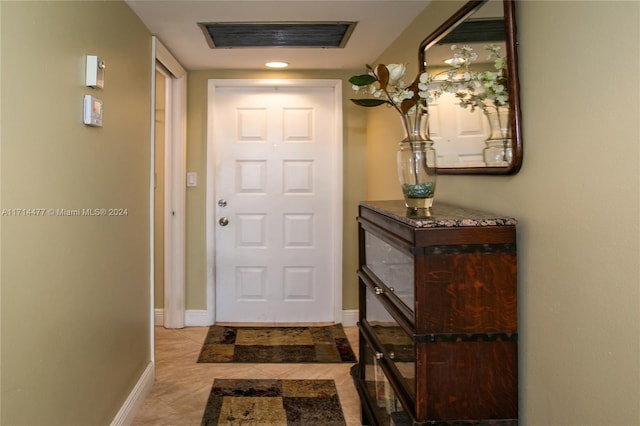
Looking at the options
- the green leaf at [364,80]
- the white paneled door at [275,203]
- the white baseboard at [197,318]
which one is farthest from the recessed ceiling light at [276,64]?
the white baseboard at [197,318]

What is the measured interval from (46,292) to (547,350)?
1.52 m

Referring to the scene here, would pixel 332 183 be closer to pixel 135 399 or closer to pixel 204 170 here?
pixel 204 170

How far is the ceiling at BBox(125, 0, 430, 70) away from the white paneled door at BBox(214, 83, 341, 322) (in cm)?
49

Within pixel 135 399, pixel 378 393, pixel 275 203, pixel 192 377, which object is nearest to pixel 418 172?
pixel 378 393

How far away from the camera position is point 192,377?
2.75m

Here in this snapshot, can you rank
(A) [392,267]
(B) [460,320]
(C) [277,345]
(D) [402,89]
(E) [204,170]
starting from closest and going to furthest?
(B) [460,320], (A) [392,267], (D) [402,89], (C) [277,345], (E) [204,170]

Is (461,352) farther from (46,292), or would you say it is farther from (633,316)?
(46,292)

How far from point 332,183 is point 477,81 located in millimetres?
2112

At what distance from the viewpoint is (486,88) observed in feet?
5.31

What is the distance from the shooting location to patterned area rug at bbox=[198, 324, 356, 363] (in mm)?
3049

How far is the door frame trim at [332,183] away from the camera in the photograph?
11.9 ft

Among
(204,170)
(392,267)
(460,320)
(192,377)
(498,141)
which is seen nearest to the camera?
(460,320)

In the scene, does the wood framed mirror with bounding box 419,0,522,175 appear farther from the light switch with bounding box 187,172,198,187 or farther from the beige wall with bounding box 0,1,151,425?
the light switch with bounding box 187,172,198,187

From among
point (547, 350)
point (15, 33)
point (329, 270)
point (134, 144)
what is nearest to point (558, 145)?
point (547, 350)
